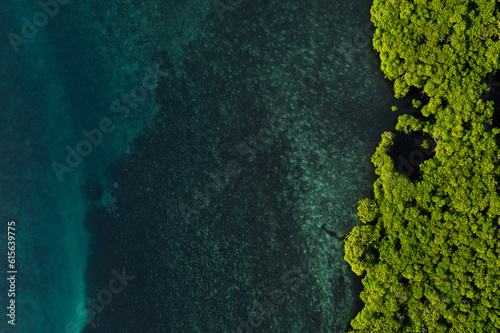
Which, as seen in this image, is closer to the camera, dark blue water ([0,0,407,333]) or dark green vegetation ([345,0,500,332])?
dark green vegetation ([345,0,500,332])

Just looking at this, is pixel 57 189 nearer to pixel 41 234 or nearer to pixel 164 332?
pixel 41 234

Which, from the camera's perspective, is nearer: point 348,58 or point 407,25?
point 407,25

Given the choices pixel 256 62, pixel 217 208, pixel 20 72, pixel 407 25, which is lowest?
pixel 217 208

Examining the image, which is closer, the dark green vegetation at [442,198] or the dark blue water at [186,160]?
the dark green vegetation at [442,198]

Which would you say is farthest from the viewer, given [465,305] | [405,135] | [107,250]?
[107,250]

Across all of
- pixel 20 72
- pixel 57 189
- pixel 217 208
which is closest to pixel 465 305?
pixel 217 208
